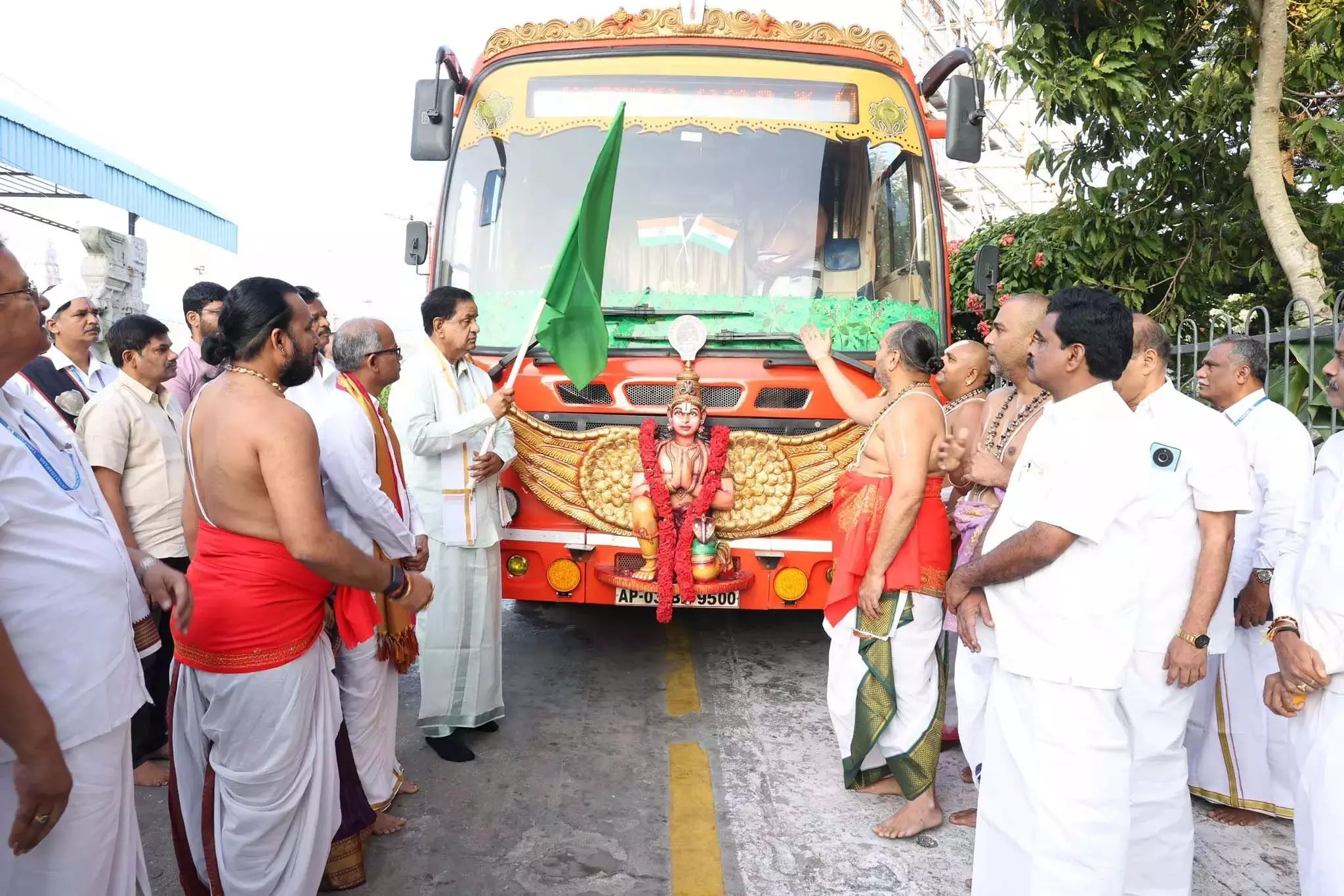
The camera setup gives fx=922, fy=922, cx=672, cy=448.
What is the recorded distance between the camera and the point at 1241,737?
3.51 meters

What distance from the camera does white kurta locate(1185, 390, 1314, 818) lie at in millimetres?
3416

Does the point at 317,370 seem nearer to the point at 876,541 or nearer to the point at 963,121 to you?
the point at 876,541

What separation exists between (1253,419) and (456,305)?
3.24m

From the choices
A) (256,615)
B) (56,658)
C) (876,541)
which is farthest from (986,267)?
(56,658)

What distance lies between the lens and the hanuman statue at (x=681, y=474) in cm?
433

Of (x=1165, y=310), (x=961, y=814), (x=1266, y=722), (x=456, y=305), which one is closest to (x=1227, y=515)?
(x=1266, y=722)

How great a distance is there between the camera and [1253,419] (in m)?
3.55

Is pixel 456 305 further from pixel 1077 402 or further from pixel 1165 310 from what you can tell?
pixel 1165 310

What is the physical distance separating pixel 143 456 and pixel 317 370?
2.58 feet

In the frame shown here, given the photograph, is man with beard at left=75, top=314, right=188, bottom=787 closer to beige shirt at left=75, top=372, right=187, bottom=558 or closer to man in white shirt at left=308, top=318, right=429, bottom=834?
beige shirt at left=75, top=372, right=187, bottom=558

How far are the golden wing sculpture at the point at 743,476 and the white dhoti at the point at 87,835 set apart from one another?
2.61 metres

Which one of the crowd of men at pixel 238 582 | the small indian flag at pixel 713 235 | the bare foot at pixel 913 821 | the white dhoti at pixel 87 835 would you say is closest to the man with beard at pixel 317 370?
the crowd of men at pixel 238 582

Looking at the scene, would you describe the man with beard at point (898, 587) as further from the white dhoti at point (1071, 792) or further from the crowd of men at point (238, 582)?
the crowd of men at point (238, 582)

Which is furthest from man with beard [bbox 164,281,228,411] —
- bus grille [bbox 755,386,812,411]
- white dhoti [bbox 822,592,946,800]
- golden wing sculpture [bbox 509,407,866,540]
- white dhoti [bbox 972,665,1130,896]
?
white dhoti [bbox 972,665,1130,896]
